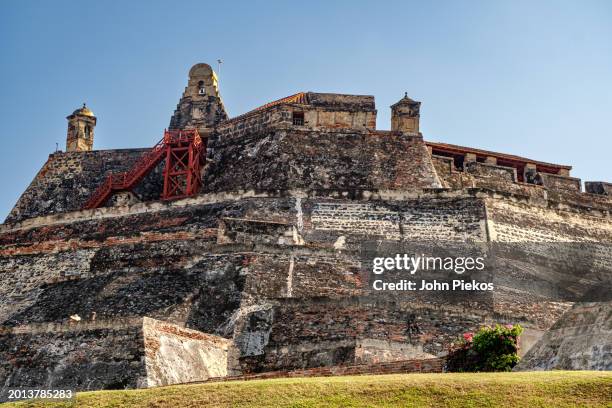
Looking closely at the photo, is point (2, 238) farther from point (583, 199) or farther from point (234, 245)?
point (583, 199)

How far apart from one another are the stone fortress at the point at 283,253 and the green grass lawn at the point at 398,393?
1.86m

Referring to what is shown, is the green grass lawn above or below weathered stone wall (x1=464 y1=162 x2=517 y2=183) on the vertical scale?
below

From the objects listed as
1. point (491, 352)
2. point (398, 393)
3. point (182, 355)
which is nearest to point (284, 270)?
point (182, 355)

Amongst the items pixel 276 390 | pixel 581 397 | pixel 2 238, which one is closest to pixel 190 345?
pixel 276 390

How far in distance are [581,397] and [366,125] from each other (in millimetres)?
20722

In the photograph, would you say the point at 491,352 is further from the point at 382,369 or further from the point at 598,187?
the point at 598,187

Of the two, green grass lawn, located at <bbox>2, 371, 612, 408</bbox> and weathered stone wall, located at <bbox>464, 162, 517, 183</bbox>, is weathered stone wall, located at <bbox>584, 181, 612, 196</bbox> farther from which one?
green grass lawn, located at <bbox>2, 371, 612, 408</bbox>

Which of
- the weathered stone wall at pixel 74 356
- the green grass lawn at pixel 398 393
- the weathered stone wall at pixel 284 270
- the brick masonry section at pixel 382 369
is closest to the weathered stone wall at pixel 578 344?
the green grass lawn at pixel 398 393

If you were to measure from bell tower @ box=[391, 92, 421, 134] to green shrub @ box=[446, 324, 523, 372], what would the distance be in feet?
56.4

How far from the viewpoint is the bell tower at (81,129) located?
3741 cm

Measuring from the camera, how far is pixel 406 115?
3219 centimetres

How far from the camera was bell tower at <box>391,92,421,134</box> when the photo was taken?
32.0m

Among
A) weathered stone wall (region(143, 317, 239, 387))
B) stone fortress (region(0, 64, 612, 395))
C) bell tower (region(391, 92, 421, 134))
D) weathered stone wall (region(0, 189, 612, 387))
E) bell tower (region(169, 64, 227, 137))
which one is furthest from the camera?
bell tower (region(169, 64, 227, 137))

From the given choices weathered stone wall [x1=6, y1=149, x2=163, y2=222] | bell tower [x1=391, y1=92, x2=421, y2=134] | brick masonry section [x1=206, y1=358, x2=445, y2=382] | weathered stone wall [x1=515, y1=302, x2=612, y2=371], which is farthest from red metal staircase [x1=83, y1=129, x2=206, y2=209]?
weathered stone wall [x1=515, y1=302, x2=612, y2=371]
